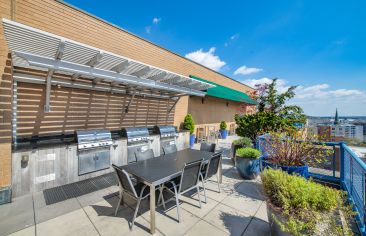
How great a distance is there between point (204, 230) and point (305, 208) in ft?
5.05

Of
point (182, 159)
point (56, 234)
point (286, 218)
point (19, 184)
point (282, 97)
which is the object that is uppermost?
point (282, 97)

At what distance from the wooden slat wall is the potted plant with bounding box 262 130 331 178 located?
17.1 feet

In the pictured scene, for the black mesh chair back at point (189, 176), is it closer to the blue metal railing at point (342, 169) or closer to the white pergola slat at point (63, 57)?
the blue metal railing at point (342, 169)

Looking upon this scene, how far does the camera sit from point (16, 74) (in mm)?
3805

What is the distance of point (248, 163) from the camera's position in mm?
4590

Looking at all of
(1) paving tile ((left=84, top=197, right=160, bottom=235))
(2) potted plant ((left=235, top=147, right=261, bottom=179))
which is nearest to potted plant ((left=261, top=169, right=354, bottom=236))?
(1) paving tile ((left=84, top=197, right=160, bottom=235))

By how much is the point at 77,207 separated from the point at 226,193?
3.28 m

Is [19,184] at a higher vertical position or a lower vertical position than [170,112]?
lower

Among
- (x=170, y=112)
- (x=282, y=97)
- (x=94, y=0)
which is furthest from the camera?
(x=170, y=112)

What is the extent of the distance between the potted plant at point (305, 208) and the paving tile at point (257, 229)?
392mm

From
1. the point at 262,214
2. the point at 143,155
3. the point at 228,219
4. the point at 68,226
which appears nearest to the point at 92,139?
the point at 143,155

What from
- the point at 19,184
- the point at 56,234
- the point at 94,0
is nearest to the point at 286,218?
the point at 56,234

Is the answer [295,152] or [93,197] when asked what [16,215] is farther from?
[295,152]

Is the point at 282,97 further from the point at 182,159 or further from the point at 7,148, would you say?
the point at 7,148
